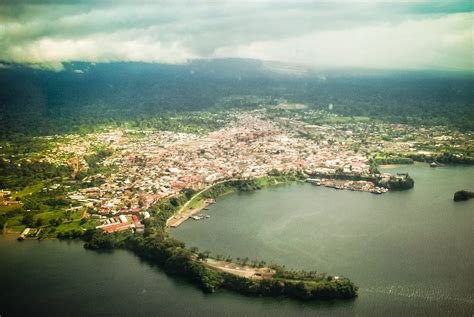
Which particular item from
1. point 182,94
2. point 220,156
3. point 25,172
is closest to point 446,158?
point 220,156

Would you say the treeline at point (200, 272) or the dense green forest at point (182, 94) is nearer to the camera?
the treeline at point (200, 272)

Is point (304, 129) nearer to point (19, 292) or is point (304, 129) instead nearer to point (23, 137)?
point (23, 137)

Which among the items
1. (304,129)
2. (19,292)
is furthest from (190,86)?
(19,292)

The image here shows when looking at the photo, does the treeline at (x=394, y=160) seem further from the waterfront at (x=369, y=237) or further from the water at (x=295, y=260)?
the water at (x=295, y=260)

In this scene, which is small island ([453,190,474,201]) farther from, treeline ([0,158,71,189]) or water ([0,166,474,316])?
treeline ([0,158,71,189])

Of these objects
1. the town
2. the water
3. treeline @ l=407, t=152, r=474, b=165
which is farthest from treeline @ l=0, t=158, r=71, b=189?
treeline @ l=407, t=152, r=474, b=165

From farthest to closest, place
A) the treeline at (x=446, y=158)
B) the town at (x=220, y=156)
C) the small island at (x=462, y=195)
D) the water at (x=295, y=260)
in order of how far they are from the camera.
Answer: the treeline at (x=446, y=158) < the town at (x=220, y=156) < the small island at (x=462, y=195) < the water at (x=295, y=260)

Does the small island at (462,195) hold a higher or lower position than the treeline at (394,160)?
higher

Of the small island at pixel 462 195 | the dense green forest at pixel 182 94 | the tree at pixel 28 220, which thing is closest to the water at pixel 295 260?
the small island at pixel 462 195
